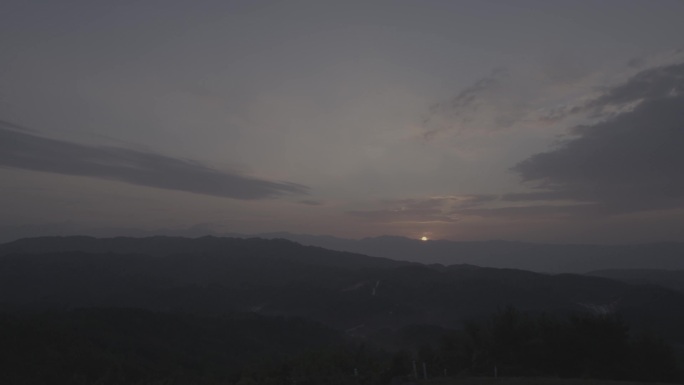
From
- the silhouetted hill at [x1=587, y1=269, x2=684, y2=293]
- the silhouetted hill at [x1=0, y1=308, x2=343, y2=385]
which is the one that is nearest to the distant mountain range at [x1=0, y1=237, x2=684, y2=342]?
the silhouetted hill at [x1=0, y1=308, x2=343, y2=385]

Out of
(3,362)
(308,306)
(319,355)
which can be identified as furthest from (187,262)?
(319,355)

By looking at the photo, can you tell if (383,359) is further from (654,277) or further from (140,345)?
(654,277)

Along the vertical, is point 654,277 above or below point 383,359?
above

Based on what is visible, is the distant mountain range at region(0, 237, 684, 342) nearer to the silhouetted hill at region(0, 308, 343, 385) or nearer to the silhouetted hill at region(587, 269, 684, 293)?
the silhouetted hill at region(0, 308, 343, 385)

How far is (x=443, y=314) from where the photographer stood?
99.6 metres

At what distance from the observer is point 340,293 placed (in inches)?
4523

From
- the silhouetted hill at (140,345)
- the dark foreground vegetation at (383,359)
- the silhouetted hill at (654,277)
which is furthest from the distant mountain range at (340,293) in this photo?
the dark foreground vegetation at (383,359)

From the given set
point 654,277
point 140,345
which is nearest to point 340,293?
point 140,345

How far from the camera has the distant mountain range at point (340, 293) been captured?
3625 inches

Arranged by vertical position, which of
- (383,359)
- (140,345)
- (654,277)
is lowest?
(140,345)

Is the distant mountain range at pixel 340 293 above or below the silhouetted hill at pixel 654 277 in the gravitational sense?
below

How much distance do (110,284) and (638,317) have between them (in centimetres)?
11775

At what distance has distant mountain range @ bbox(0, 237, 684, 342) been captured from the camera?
302 ft

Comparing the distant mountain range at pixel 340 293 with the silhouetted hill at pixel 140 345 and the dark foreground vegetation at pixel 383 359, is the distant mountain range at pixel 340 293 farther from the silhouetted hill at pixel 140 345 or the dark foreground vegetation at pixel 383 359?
the dark foreground vegetation at pixel 383 359
